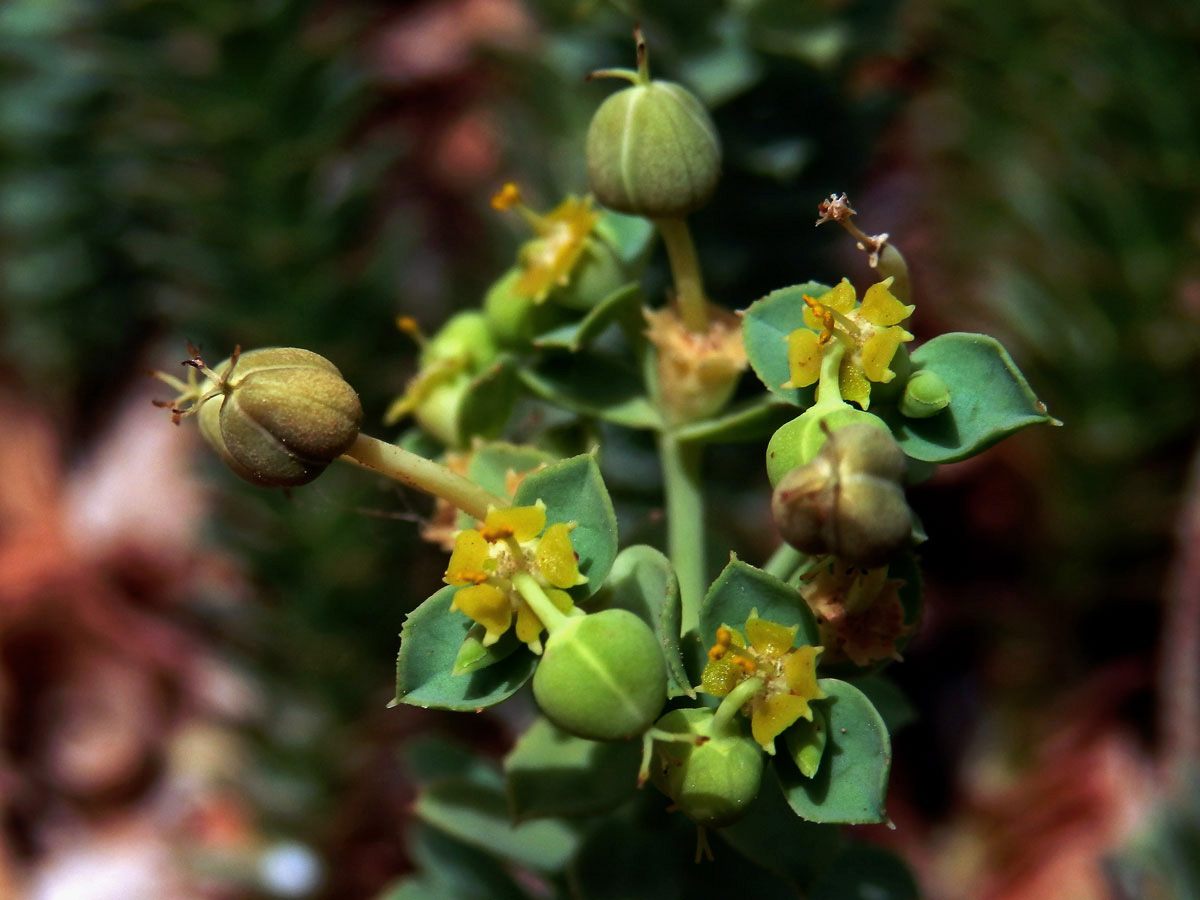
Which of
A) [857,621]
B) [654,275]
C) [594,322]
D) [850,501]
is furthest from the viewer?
[654,275]

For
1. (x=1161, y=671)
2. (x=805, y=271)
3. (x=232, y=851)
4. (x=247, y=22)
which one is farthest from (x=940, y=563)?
(x=247, y=22)

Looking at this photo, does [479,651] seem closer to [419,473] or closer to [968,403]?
[419,473]

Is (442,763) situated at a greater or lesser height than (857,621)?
lesser

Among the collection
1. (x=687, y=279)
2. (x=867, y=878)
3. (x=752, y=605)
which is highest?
(x=687, y=279)

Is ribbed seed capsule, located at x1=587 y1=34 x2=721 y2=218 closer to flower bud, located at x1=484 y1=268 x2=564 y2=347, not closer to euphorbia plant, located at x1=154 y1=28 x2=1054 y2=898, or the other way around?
euphorbia plant, located at x1=154 y1=28 x2=1054 y2=898

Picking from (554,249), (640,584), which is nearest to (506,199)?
(554,249)

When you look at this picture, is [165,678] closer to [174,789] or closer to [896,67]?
[174,789]
